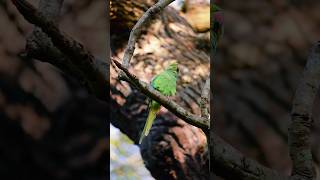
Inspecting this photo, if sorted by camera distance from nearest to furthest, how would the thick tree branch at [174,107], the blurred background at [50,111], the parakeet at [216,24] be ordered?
the blurred background at [50,111] → the thick tree branch at [174,107] → the parakeet at [216,24]

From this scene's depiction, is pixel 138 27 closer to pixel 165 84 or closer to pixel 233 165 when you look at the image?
pixel 165 84

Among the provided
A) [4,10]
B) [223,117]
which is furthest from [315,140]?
[4,10]

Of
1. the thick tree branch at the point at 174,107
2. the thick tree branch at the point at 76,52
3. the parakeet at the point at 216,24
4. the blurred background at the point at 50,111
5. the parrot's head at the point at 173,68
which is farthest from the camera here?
the parrot's head at the point at 173,68

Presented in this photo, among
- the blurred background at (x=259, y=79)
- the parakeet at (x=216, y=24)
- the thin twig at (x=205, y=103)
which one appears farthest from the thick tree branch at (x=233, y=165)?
the parakeet at (x=216, y=24)

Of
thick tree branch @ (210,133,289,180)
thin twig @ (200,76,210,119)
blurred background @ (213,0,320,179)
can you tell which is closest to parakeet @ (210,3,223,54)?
blurred background @ (213,0,320,179)

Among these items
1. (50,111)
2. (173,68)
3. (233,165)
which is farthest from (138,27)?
(233,165)

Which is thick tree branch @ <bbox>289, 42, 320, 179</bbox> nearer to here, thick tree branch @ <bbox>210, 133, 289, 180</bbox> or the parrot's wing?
thick tree branch @ <bbox>210, 133, 289, 180</bbox>

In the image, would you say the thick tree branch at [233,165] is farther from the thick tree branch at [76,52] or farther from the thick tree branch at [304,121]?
the thick tree branch at [76,52]
